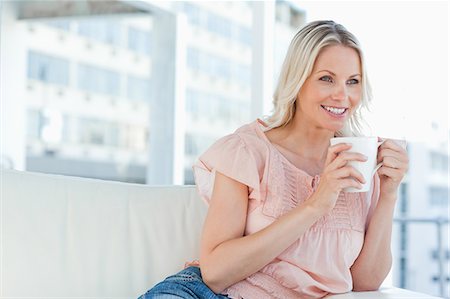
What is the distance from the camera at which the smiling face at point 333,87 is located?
1.50m

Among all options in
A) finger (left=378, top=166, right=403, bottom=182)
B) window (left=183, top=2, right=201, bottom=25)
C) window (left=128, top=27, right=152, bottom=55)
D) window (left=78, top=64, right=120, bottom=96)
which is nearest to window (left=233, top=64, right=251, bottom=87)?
window (left=183, top=2, right=201, bottom=25)

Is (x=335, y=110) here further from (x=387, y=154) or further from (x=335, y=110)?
(x=387, y=154)

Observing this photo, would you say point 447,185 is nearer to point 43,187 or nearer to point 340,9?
point 340,9

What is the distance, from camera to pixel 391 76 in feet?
10.3

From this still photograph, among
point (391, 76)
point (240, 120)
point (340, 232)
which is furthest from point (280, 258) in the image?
point (240, 120)

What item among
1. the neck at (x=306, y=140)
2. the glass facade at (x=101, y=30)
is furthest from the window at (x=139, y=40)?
the neck at (x=306, y=140)

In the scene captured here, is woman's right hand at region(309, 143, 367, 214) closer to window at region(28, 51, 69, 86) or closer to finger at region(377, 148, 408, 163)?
finger at region(377, 148, 408, 163)

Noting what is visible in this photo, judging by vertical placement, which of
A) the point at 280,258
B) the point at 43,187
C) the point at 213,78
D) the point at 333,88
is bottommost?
the point at 280,258

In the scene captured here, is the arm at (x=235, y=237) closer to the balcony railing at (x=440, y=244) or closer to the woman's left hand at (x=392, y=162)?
the woman's left hand at (x=392, y=162)

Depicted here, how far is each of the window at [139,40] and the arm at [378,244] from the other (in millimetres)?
3365

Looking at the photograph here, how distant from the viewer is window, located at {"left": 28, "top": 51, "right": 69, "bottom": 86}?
5160 millimetres

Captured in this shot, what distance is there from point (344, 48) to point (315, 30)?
8 centimetres

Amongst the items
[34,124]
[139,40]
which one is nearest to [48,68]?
[34,124]

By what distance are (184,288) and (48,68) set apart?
431 centimetres
